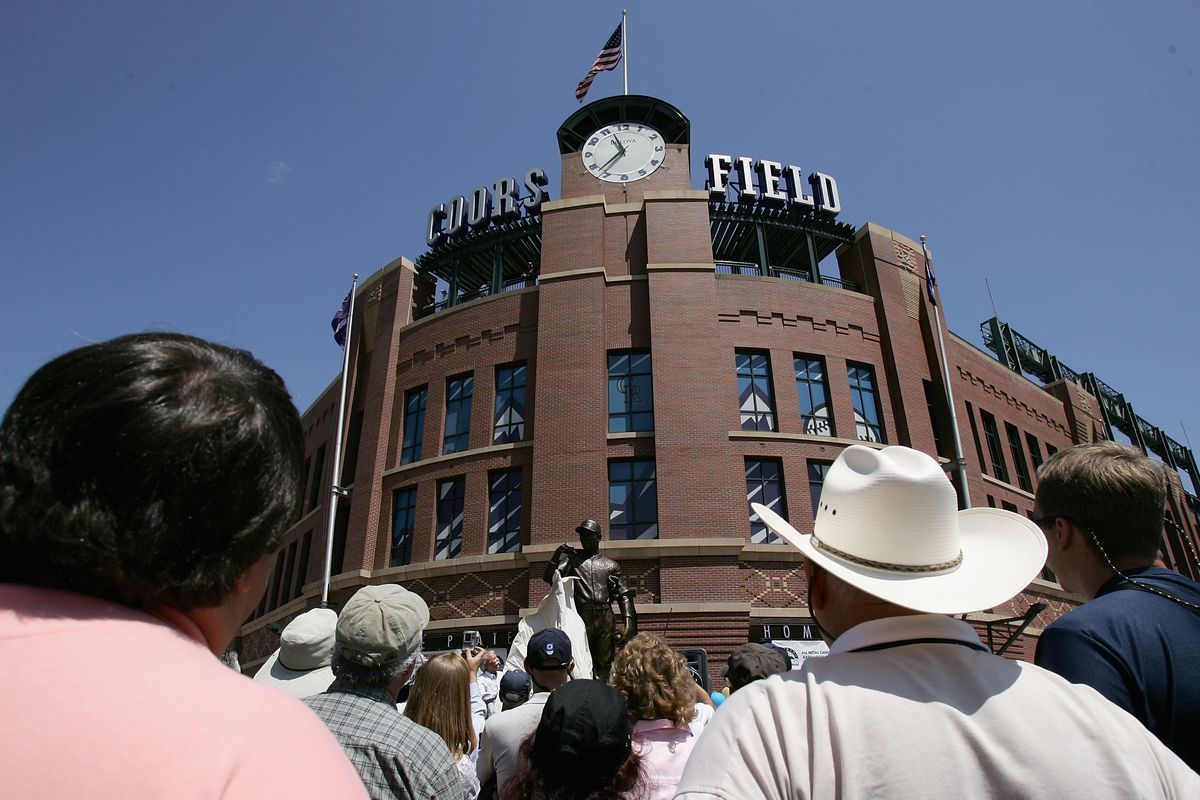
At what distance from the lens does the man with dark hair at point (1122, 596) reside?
80.7 inches

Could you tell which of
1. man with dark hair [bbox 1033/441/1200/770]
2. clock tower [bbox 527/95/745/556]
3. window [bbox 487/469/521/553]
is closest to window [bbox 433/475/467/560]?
window [bbox 487/469/521/553]

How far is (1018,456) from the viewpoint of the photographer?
29.2m

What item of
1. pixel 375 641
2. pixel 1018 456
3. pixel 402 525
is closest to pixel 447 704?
pixel 375 641

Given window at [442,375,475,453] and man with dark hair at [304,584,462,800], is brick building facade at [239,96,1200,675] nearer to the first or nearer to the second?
window at [442,375,475,453]

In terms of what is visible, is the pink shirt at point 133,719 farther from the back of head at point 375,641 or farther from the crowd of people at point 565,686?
the back of head at point 375,641

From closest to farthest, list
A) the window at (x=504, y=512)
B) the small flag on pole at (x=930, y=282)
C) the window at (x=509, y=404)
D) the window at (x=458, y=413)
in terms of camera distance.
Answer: the window at (x=504, y=512) → the window at (x=509, y=404) → the window at (x=458, y=413) → the small flag on pole at (x=930, y=282)

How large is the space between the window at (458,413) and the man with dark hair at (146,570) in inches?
857

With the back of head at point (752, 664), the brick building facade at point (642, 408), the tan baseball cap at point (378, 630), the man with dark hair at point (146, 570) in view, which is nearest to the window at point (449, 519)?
the brick building facade at point (642, 408)

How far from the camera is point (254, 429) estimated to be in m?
1.18

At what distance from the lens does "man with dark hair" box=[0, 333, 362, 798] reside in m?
0.79

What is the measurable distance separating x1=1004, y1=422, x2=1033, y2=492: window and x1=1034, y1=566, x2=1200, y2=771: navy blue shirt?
97.7 feet

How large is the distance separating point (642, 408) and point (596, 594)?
38.2 feet

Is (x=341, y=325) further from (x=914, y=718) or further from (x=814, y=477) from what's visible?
(x=914, y=718)

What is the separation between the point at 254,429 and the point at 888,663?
4.39ft
